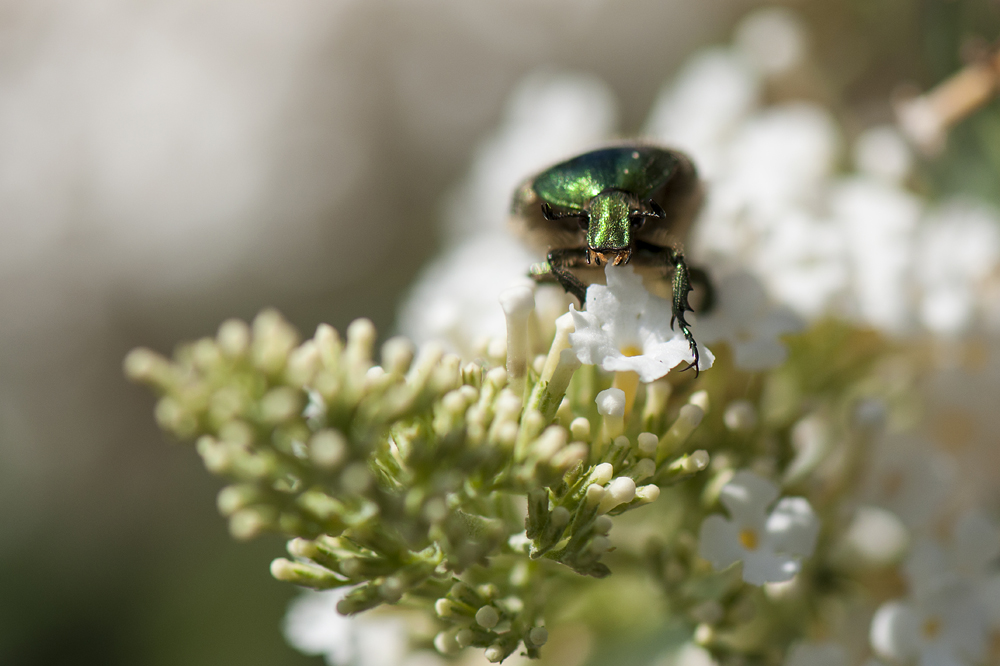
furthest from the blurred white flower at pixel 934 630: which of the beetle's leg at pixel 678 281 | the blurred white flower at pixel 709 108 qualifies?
the blurred white flower at pixel 709 108

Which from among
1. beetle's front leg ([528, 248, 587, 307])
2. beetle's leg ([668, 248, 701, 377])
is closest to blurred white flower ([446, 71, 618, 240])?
beetle's front leg ([528, 248, 587, 307])

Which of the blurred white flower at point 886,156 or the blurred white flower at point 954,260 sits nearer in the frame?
the blurred white flower at point 954,260

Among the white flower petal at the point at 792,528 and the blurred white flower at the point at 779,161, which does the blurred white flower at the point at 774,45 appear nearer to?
the blurred white flower at the point at 779,161

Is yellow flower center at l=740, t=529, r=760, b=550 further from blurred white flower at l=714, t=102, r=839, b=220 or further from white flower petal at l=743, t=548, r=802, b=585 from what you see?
blurred white flower at l=714, t=102, r=839, b=220

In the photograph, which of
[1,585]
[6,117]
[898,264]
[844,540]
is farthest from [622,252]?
[6,117]

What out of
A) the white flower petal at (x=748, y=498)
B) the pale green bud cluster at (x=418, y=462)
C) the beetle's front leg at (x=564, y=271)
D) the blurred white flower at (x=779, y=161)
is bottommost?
the pale green bud cluster at (x=418, y=462)
